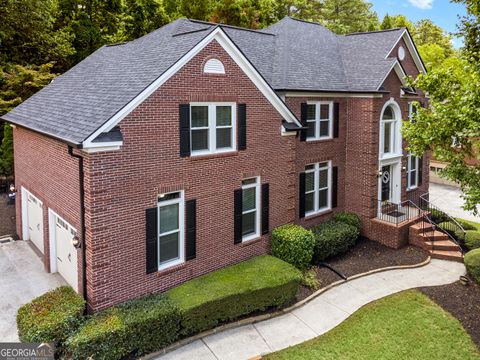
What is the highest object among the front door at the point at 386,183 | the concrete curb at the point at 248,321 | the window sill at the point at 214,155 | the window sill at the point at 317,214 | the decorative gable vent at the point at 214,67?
the decorative gable vent at the point at 214,67

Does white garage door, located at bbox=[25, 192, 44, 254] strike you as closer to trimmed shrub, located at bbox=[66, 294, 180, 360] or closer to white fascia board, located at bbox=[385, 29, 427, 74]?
trimmed shrub, located at bbox=[66, 294, 180, 360]

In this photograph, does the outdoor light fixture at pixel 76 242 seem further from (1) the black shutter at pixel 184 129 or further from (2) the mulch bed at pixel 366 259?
(2) the mulch bed at pixel 366 259

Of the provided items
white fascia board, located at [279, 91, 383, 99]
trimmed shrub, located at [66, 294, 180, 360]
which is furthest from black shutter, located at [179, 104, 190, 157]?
white fascia board, located at [279, 91, 383, 99]

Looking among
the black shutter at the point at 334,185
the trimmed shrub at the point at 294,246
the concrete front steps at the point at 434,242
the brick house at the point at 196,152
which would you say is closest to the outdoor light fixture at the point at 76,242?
the brick house at the point at 196,152

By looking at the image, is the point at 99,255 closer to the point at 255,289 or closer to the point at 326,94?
the point at 255,289

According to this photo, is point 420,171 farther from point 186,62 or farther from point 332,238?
point 186,62

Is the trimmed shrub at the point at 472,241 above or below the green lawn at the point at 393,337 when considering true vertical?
above

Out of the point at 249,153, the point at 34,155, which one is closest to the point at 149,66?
the point at 249,153
